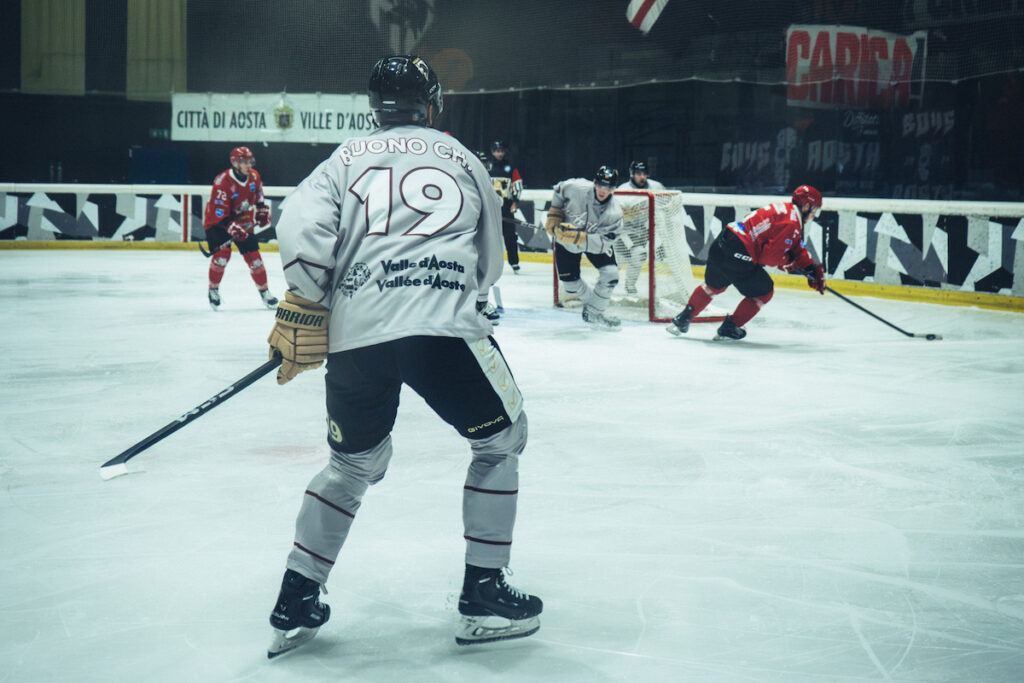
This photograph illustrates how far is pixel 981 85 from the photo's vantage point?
8.68m

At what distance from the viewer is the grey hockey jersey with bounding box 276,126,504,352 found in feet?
6.52

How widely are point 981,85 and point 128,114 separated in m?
10.9

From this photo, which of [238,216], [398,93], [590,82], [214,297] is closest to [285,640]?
[398,93]

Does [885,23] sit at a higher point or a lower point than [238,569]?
higher

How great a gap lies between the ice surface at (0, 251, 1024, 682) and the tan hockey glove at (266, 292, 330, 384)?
578 mm

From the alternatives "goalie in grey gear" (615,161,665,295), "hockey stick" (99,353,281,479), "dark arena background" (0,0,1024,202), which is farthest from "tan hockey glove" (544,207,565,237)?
"hockey stick" (99,353,281,479)

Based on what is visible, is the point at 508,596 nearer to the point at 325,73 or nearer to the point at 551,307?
the point at 551,307

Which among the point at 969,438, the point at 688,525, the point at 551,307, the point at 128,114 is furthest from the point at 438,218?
the point at 128,114

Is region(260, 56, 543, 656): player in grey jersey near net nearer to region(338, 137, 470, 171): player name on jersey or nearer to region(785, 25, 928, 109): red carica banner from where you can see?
region(338, 137, 470, 171): player name on jersey

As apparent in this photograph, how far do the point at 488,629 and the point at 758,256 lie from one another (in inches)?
183

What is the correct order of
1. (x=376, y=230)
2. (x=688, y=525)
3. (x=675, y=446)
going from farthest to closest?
(x=675, y=446) → (x=688, y=525) → (x=376, y=230)

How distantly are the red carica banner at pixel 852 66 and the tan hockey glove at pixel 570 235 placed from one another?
11.9 feet

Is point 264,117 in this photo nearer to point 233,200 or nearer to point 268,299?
point 233,200

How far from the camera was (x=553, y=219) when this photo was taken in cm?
749
